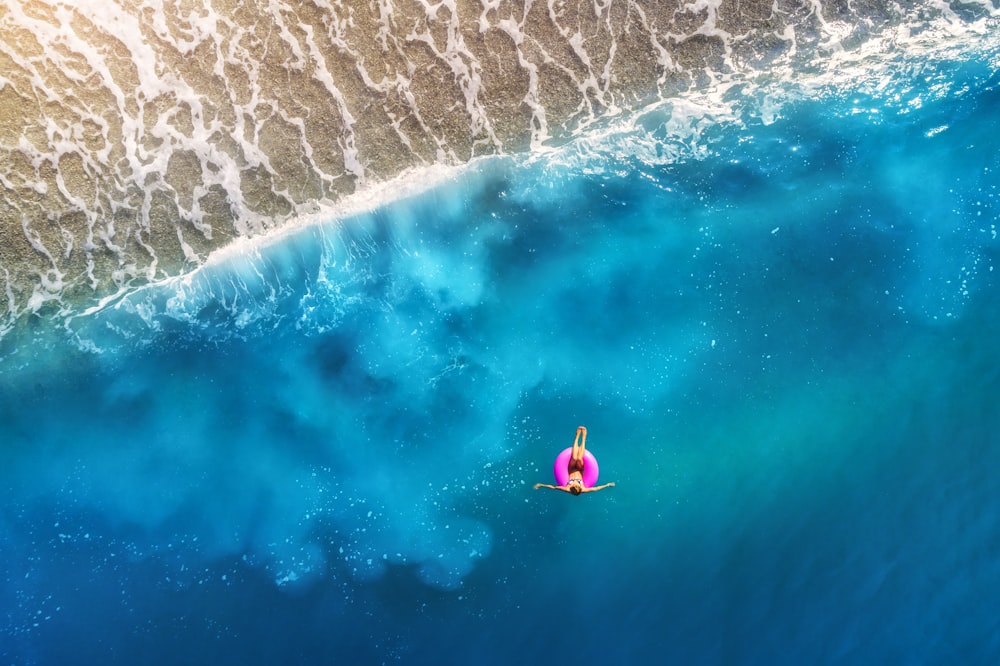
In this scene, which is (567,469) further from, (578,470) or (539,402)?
(539,402)

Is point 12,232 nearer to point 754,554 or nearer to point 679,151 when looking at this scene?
point 679,151

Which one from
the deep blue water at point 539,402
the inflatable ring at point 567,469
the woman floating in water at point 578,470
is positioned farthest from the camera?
the deep blue water at point 539,402

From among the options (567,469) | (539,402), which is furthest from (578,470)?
(539,402)

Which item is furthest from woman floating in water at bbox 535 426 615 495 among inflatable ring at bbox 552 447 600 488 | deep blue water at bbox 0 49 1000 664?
deep blue water at bbox 0 49 1000 664

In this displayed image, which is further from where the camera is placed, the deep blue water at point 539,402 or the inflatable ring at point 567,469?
the deep blue water at point 539,402

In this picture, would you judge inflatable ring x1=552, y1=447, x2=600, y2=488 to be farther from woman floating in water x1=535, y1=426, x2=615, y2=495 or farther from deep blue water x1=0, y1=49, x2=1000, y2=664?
deep blue water x1=0, y1=49, x2=1000, y2=664

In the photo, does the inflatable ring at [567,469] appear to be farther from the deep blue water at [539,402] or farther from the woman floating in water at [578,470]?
the deep blue water at [539,402]

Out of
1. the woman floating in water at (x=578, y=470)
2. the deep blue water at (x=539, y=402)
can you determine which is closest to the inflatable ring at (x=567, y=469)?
the woman floating in water at (x=578, y=470)

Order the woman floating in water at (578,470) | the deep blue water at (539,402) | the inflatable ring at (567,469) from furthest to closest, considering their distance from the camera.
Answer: the deep blue water at (539,402)
the inflatable ring at (567,469)
the woman floating in water at (578,470)

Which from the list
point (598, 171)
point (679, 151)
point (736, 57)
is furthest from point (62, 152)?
point (736, 57)
